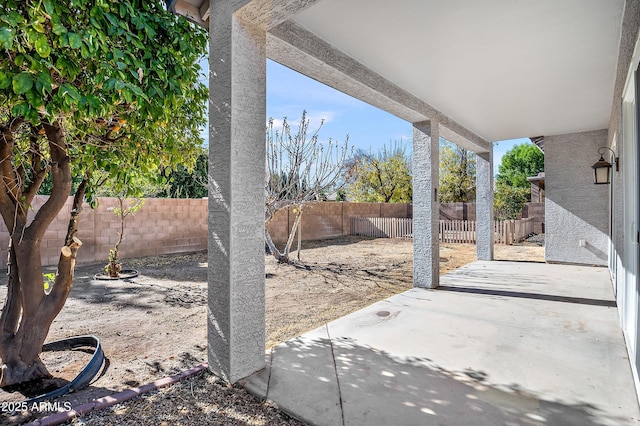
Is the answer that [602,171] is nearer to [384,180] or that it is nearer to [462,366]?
[462,366]

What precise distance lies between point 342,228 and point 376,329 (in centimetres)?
1097

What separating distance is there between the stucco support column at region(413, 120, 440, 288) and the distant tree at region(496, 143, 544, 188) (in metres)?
29.1

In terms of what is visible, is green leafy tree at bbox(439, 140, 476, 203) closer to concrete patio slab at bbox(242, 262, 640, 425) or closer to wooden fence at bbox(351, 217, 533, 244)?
wooden fence at bbox(351, 217, 533, 244)

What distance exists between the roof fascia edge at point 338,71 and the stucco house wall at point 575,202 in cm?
371

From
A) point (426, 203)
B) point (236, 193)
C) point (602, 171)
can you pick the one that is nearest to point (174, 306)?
point (236, 193)

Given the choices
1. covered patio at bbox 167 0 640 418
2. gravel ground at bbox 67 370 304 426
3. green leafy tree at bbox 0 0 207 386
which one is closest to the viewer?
green leafy tree at bbox 0 0 207 386

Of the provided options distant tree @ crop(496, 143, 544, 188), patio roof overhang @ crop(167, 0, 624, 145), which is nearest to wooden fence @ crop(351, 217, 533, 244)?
patio roof overhang @ crop(167, 0, 624, 145)

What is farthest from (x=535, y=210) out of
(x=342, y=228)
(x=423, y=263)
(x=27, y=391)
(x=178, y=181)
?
(x=27, y=391)

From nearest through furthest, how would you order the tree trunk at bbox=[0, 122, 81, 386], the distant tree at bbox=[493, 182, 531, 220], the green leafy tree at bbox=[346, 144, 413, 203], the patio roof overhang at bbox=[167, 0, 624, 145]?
the tree trunk at bbox=[0, 122, 81, 386] < the patio roof overhang at bbox=[167, 0, 624, 145] < the distant tree at bbox=[493, 182, 531, 220] < the green leafy tree at bbox=[346, 144, 413, 203]

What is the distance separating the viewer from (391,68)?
3836mm

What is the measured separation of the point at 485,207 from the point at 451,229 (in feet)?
16.7

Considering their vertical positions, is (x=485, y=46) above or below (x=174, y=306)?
above

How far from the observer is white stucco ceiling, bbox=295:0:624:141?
8.87ft

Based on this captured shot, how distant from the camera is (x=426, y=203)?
525cm
